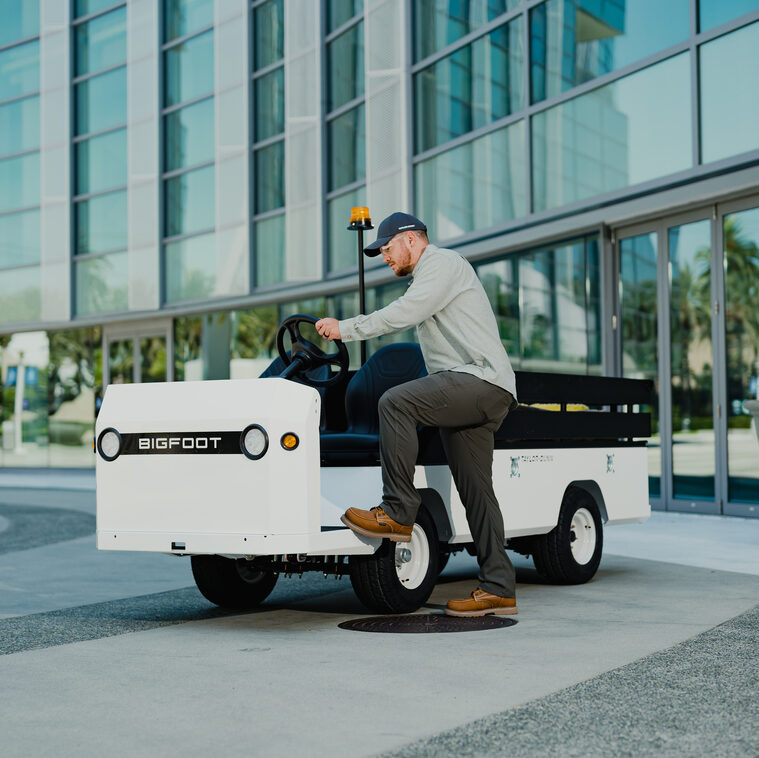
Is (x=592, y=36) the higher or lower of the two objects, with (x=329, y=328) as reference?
higher

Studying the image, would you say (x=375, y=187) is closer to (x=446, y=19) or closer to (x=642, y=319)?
(x=446, y=19)

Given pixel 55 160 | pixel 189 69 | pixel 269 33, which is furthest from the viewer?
pixel 55 160

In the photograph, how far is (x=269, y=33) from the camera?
21.4 m

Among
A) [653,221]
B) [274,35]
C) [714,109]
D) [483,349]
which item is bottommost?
[483,349]

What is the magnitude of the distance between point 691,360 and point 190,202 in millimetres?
12887

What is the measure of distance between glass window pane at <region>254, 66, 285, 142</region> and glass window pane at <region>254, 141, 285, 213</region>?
0.97 ft

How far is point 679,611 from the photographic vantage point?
632 cm

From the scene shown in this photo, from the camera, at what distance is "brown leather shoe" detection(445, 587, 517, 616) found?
612 centimetres

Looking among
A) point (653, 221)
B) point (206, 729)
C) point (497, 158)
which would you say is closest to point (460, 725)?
point (206, 729)

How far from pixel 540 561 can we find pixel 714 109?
6172mm

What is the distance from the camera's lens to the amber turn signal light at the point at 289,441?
551 centimetres

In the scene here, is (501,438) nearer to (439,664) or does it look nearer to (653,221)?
(439,664)

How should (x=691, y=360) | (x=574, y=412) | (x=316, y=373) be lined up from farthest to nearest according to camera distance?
(x=691, y=360), (x=574, y=412), (x=316, y=373)

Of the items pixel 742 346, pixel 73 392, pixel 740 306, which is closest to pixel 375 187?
pixel 740 306
